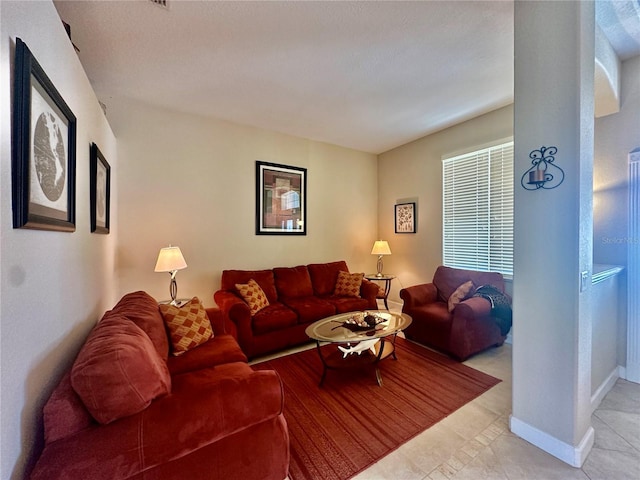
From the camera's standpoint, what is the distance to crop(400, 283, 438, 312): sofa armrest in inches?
126

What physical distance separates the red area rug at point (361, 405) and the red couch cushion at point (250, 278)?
91 centimetres

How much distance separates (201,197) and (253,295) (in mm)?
1490

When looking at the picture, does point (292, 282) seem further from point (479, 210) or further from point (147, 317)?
point (479, 210)

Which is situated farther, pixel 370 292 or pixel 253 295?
pixel 370 292

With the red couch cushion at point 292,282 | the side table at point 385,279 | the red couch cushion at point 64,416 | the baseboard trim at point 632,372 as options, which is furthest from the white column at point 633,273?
the red couch cushion at point 64,416

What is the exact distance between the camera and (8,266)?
0.88 metres

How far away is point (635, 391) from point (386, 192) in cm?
377

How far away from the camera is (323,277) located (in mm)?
3965

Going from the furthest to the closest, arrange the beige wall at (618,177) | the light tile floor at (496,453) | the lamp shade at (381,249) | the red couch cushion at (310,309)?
the lamp shade at (381,249)
the red couch cushion at (310,309)
the beige wall at (618,177)
the light tile floor at (496,453)

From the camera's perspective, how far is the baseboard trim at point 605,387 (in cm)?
196

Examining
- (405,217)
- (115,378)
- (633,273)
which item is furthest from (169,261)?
(633,273)

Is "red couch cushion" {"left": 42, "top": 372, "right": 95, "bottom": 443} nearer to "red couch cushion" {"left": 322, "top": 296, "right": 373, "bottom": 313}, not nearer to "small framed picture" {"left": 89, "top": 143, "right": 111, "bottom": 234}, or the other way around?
"small framed picture" {"left": 89, "top": 143, "right": 111, "bottom": 234}

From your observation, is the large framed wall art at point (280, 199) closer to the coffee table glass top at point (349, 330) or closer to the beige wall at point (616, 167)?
the coffee table glass top at point (349, 330)

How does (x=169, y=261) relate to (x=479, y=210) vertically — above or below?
below
